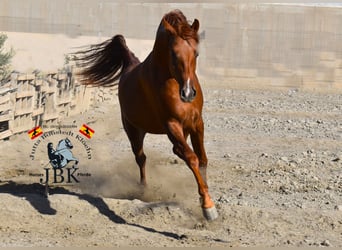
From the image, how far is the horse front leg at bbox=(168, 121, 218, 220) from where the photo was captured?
17.7 ft

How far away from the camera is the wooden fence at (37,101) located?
10.4 m

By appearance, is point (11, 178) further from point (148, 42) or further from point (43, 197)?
point (148, 42)

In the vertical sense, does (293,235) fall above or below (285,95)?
above

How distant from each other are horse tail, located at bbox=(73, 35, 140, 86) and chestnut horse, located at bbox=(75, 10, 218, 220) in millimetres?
760

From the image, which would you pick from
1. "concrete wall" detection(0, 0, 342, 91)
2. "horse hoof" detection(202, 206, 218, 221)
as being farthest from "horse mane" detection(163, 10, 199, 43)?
"concrete wall" detection(0, 0, 342, 91)

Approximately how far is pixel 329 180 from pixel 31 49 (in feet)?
58.3

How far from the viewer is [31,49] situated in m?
23.4

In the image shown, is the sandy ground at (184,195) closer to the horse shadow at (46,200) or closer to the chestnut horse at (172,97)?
the horse shadow at (46,200)

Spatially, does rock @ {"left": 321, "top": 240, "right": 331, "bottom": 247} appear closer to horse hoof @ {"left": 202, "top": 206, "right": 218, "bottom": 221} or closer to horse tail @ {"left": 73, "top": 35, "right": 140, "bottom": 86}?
horse hoof @ {"left": 202, "top": 206, "right": 218, "bottom": 221}

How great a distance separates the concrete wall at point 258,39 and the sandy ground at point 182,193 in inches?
370

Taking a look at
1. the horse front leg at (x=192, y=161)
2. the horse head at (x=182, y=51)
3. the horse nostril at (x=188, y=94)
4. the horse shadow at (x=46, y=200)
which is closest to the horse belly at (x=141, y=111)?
the horse front leg at (x=192, y=161)

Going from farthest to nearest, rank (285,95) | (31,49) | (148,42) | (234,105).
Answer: (31,49), (148,42), (285,95), (234,105)

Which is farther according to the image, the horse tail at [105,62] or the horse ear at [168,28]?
the horse tail at [105,62]

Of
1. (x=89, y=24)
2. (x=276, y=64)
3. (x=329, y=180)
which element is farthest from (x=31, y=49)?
(x=329, y=180)
